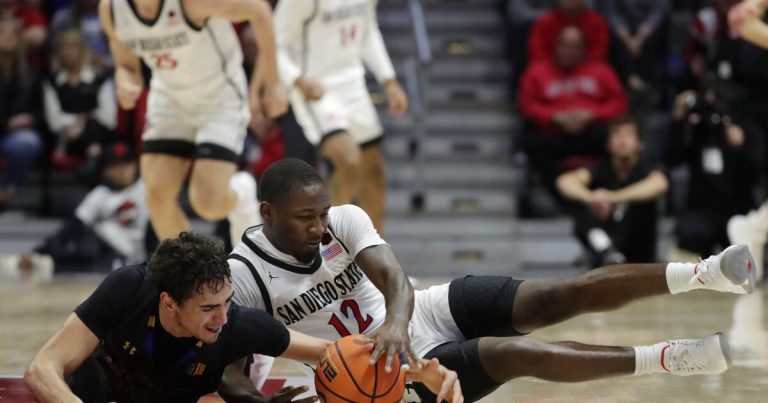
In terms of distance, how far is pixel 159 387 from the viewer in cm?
375

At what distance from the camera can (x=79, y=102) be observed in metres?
10.1

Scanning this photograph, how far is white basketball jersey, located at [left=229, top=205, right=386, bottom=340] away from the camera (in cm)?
397

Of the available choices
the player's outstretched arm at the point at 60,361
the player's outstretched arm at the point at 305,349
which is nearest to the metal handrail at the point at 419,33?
the player's outstretched arm at the point at 305,349

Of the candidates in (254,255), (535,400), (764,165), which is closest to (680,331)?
(535,400)

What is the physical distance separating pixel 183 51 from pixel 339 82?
1.46 meters

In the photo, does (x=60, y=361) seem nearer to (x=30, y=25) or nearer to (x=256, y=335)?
(x=256, y=335)

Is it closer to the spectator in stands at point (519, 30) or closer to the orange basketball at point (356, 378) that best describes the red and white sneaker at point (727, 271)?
the orange basketball at point (356, 378)

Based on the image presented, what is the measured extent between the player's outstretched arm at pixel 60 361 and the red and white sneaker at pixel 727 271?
189cm

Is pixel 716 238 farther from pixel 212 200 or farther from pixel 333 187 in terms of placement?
pixel 212 200

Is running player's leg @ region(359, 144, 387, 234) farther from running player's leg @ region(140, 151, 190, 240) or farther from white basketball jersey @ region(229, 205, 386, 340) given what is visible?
white basketball jersey @ region(229, 205, 386, 340)

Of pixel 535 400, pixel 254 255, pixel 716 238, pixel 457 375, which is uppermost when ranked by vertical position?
pixel 254 255

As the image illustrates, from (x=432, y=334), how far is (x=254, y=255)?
66 cm

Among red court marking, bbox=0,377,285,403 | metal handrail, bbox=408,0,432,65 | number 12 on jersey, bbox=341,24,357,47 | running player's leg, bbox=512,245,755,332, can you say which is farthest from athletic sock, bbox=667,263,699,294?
metal handrail, bbox=408,0,432,65

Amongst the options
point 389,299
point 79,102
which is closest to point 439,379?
point 389,299
